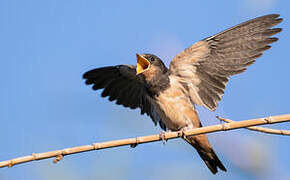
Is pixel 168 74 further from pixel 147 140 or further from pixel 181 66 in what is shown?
pixel 147 140

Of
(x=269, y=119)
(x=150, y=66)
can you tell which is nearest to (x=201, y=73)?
(x=150, y=66)

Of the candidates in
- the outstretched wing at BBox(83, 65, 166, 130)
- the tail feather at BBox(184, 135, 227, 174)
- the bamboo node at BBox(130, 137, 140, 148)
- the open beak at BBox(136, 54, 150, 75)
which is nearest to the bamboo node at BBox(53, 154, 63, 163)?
the bamboo node at BBox(130, 137, 140, 148)

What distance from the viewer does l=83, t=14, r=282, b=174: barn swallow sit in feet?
22.5

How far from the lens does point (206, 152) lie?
24.1 feet

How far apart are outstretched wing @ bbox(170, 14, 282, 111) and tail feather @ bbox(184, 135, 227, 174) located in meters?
0.58

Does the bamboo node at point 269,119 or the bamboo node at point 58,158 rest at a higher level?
the bamboo node at point 58,158

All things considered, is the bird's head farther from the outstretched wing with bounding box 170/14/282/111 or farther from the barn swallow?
the outstretched wing with bounding box 170/14/282/111

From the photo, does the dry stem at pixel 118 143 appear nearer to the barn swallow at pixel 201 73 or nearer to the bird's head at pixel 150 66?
the barn swallow at pixel 201 73

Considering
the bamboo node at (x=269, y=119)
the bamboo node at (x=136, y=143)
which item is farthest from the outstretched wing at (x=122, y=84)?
the bamboo node at (x=269, y=119)

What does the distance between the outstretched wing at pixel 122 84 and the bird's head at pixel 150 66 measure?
0.77 metres

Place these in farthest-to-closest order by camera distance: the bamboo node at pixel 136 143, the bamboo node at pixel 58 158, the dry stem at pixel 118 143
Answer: the bamboo node at pixel 136 143, the bamboo node at pixel 58 158, the dry stem at pixel 118 143

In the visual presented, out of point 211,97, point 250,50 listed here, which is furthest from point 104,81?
point 250,50

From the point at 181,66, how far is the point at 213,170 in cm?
184

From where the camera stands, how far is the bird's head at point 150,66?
7121 millimetres
